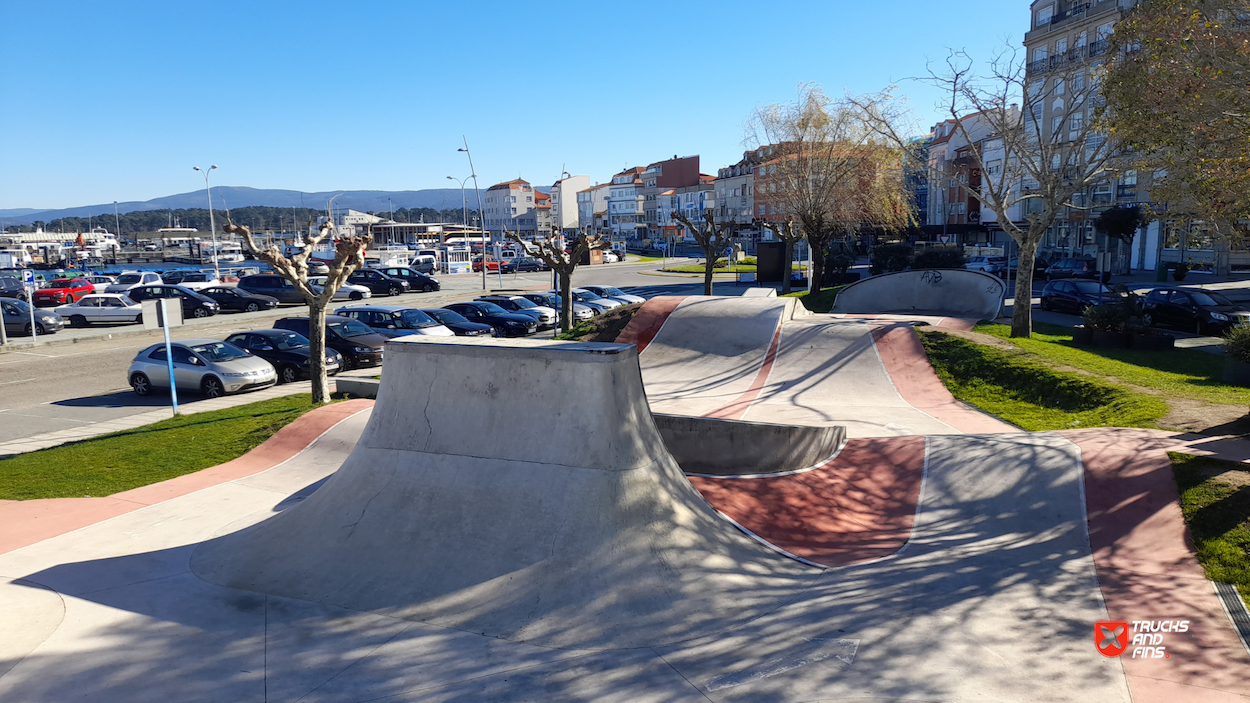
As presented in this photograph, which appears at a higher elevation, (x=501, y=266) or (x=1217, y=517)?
(x=501, y=266)

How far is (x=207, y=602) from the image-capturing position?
6492 millimetres

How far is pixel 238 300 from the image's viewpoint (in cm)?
3528

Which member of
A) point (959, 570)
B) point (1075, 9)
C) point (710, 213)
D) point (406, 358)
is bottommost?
point (959, 570)

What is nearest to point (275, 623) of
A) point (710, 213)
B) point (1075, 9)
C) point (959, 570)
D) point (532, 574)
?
point (532, 574)

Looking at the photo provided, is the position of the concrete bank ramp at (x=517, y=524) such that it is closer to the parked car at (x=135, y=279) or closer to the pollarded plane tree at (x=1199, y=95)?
the pollarded plane tree at (x=1199, y=95)

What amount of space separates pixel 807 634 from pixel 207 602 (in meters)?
5.30

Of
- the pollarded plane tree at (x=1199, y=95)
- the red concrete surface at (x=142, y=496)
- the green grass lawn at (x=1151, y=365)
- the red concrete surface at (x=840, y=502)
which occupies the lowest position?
the red concrete surface at (x=840, y=502)

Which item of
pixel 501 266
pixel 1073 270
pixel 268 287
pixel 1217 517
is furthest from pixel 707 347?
pixel 501 266

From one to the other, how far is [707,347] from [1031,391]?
25.9ft

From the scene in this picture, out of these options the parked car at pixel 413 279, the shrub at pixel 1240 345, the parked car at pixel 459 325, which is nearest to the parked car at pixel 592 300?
the parked car at pixel 459 325

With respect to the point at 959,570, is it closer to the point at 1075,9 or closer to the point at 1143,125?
the point at 1143,125

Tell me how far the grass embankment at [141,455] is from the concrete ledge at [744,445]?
720 cm

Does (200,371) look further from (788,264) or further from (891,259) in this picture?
(891,259)

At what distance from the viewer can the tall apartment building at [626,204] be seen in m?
134
